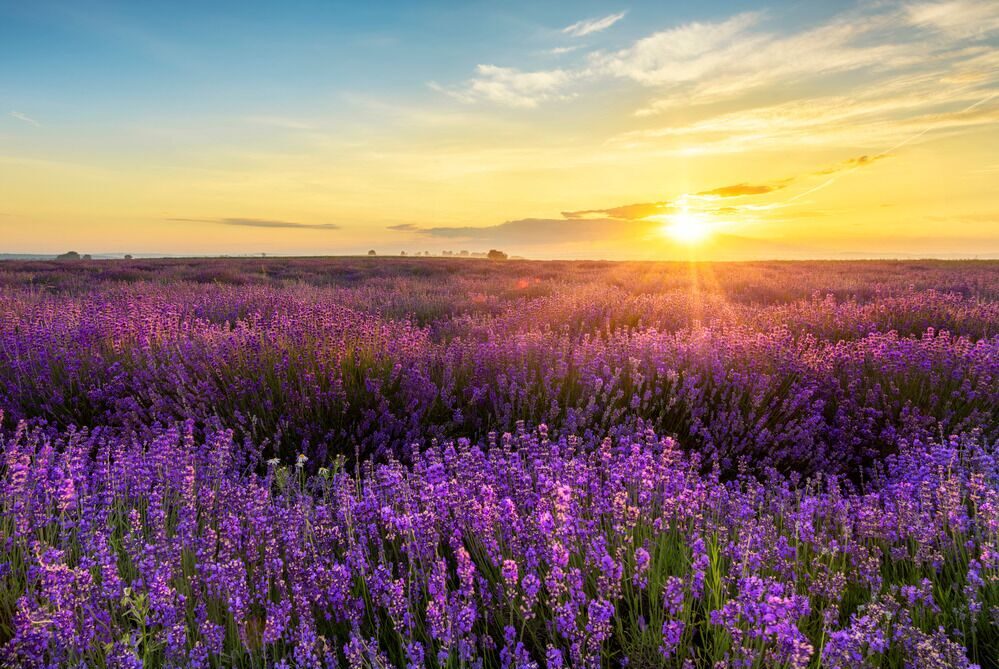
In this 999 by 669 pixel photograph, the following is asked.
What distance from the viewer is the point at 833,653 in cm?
152

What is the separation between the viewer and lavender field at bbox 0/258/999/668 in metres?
1.79

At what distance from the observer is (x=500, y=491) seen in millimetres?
2678

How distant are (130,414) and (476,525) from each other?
139 inches

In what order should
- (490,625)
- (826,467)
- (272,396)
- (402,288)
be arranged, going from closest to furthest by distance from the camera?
1. (490,625)
2. (826,467)
3. (272,396)
4. (402,288)

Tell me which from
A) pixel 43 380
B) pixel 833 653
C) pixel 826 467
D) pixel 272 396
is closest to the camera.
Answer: pixel 833 653

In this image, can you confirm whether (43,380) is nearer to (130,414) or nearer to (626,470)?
(130,414)

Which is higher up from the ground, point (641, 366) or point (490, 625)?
point (641, 366)

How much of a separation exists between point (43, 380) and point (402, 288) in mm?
8909

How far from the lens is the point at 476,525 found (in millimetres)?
2162

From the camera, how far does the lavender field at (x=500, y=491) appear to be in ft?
5.86

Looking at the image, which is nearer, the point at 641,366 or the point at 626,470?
the point at 626,470

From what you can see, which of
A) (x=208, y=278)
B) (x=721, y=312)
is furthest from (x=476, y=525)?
(x=208, y=278)

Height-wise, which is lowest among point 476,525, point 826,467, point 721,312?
point 826,467

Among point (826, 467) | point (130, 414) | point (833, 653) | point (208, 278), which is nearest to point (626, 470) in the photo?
point (833, 653)
